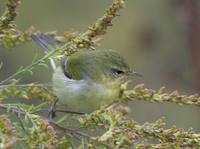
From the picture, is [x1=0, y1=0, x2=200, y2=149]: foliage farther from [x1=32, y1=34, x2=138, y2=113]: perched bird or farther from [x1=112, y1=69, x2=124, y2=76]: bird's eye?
[x1=112, y1=69, x2=124, y2=76]: bird's eye

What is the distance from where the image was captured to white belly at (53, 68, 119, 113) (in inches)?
150

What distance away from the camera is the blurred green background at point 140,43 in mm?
5715

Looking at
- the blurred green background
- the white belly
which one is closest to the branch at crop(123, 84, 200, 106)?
the white belly

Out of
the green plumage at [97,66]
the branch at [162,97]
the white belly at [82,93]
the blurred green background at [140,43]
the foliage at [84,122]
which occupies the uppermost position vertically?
the blurred green background at [140,43]

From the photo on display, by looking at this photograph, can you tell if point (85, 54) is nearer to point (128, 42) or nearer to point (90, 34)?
point (90, 34)

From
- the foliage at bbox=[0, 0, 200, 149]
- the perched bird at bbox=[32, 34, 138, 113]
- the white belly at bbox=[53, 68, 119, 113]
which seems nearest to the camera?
the foliage at bbox=[0, 0, 200, 149]

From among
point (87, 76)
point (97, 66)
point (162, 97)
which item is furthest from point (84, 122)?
point (97, 66)

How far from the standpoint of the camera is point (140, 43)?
584 cm

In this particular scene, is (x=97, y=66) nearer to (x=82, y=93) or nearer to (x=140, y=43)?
(x=82, y=93)

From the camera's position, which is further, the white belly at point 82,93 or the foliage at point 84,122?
the white belly at point 82,93

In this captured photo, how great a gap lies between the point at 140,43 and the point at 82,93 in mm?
1978

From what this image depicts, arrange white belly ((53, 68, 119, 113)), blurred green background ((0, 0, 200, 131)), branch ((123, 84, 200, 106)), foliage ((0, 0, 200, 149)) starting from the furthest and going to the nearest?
blurred green background ((0, 0, 200, 131))
white belly ((53, 68, 119, 113))
branch ((123, 84, 200, 106))
foliage ((0, 0, 200, 149))

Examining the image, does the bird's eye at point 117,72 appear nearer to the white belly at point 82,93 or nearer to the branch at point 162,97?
the white belly at point 82,93

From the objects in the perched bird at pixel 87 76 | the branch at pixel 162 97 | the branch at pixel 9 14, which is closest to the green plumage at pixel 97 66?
the perched bird at pixel 87 76
